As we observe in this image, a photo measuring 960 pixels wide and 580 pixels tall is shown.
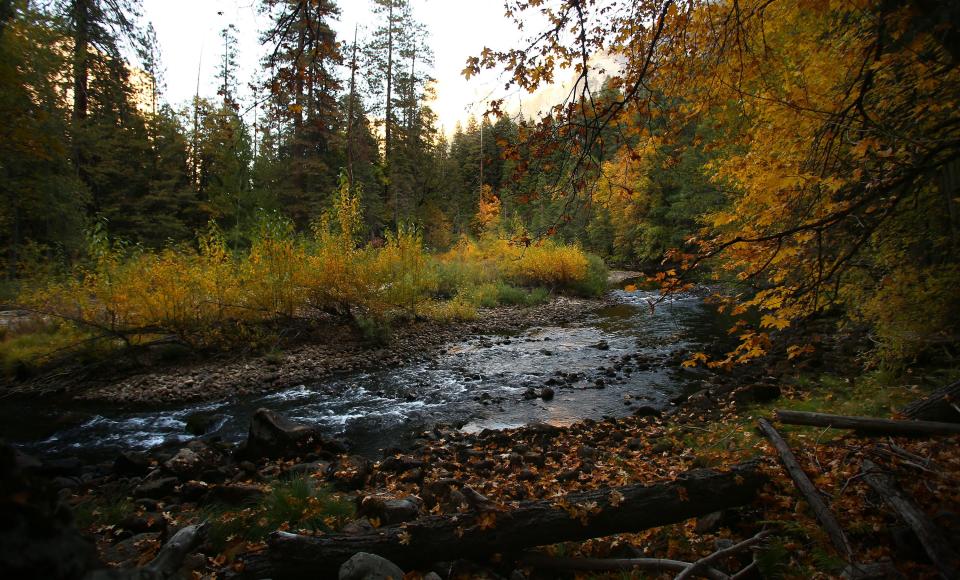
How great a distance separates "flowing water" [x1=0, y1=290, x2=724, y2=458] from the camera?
684 cm

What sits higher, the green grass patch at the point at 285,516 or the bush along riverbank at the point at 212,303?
the bush along riverbank at the point at 212,303

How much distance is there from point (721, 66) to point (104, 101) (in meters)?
8.04

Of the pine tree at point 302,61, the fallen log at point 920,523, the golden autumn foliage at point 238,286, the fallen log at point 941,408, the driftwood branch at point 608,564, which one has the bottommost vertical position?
the driftwood branch at point 608,564

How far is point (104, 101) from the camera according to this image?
19.2 ft

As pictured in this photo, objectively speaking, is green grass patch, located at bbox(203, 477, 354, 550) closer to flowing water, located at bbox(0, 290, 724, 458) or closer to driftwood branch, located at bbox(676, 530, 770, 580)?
driftwood branch, located at bbox(676, 530, 770, 580)

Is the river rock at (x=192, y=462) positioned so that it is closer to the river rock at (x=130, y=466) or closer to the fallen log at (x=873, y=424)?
the river rock at (x=130, y=466)

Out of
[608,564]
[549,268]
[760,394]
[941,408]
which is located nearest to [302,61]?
[608,564]

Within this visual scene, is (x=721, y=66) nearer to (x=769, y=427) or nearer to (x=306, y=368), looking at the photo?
(x=769, y=427)

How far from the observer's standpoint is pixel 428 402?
8.17m

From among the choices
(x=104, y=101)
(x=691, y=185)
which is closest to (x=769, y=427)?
(x=104, y=101)

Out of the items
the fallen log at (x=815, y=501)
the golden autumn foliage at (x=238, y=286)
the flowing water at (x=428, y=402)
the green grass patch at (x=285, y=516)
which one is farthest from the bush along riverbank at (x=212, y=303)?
the green grass patch at (x=285, y=516)

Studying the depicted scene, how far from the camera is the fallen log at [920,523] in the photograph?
6.73 feet

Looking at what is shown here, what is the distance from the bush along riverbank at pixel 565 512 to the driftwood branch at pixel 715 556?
0.04 ft

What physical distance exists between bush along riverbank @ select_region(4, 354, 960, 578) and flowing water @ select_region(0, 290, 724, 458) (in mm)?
1758
